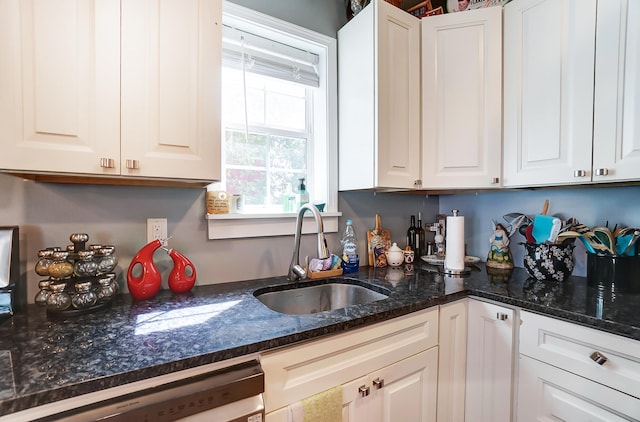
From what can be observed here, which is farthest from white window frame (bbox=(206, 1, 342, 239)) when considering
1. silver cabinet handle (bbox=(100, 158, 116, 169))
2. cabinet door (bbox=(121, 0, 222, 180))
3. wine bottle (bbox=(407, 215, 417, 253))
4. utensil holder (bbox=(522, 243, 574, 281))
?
utensil holder (bbox=(522, 243, 574, 281))

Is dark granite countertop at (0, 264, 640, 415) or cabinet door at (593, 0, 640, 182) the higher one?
cabinet door at (593, 0, 640, 182)

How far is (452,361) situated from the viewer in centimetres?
127

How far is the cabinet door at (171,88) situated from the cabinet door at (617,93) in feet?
4.85

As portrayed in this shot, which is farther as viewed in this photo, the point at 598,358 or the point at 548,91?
the point at 548,91

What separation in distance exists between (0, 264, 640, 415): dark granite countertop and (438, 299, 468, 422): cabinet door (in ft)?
0.29

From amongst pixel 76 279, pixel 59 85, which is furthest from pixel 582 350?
pixel 59 85

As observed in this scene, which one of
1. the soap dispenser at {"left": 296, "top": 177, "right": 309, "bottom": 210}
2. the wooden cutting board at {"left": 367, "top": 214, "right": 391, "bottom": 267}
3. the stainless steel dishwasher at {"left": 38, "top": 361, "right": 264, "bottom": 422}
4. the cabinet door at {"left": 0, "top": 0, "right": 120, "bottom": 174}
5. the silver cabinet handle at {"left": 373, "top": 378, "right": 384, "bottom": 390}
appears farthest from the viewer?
the wooden cutting board at {"left": 367, "top": 214, "right": 391, "bottom": 267}

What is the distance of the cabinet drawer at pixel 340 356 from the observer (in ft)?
2.72

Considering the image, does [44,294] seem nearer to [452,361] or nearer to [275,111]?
[275,111]

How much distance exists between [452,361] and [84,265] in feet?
4.73

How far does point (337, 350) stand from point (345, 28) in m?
1.62

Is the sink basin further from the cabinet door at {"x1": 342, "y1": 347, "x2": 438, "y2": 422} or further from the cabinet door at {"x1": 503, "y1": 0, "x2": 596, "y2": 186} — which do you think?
the cabinet door at {"x1": 503, "y1": 0, "x2": 596, "y2": 186}

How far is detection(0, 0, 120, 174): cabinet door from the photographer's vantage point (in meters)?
0.81

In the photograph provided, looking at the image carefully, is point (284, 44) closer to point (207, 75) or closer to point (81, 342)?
point (207, 75)
